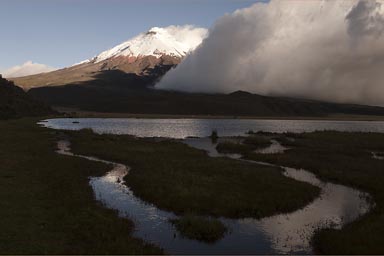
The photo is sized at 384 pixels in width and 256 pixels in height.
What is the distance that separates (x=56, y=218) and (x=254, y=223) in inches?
545

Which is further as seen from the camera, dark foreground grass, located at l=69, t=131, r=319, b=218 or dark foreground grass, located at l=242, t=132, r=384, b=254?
dark foreground grass, located at l=69, t=131, r=319, b=218

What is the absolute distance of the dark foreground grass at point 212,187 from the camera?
32250 mm

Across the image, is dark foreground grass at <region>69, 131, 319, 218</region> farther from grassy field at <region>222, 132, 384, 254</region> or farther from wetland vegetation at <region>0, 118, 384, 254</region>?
grassy field at <region>222, 132, 384, 254</region>

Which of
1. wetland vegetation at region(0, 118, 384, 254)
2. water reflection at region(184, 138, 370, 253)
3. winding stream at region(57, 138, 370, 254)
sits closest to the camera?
wetland vegetation at region(0, 118, 384, 254)

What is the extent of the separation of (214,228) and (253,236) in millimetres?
2575

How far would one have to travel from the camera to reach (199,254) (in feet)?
74.2

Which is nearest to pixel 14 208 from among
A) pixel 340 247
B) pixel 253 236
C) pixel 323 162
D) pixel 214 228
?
pixel 214 228

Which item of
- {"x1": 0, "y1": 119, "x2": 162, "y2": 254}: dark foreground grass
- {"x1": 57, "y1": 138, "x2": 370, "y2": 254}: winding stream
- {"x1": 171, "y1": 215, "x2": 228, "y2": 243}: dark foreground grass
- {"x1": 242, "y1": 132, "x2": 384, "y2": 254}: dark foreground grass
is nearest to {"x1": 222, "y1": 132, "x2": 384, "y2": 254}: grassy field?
{"x1": 242, "y1": 132, "x2": 384, "y2": 254}: dark foreground grass

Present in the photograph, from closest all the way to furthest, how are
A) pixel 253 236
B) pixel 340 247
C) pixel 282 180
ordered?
pixel 340 247 → pixel 253 236 → pixel 282 180

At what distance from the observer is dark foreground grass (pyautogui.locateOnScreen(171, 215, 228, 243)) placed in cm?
2529

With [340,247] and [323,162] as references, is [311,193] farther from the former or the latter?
[323,162]

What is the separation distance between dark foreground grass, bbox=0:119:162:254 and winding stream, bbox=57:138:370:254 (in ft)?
5.29

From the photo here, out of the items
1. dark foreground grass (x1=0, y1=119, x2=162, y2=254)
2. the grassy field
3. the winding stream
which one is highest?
the grassy field

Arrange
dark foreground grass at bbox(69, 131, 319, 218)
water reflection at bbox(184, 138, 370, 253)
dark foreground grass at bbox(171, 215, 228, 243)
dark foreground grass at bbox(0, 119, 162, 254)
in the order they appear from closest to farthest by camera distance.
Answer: dark foreground grass at bbox(0, 119, 162, 254), water reflection at bbox(184, 138, 370, 253), dark foreground grass at bbox(171, 215, 228, 243), dark foreground grass at bbox(69, 131, 319, 218)
